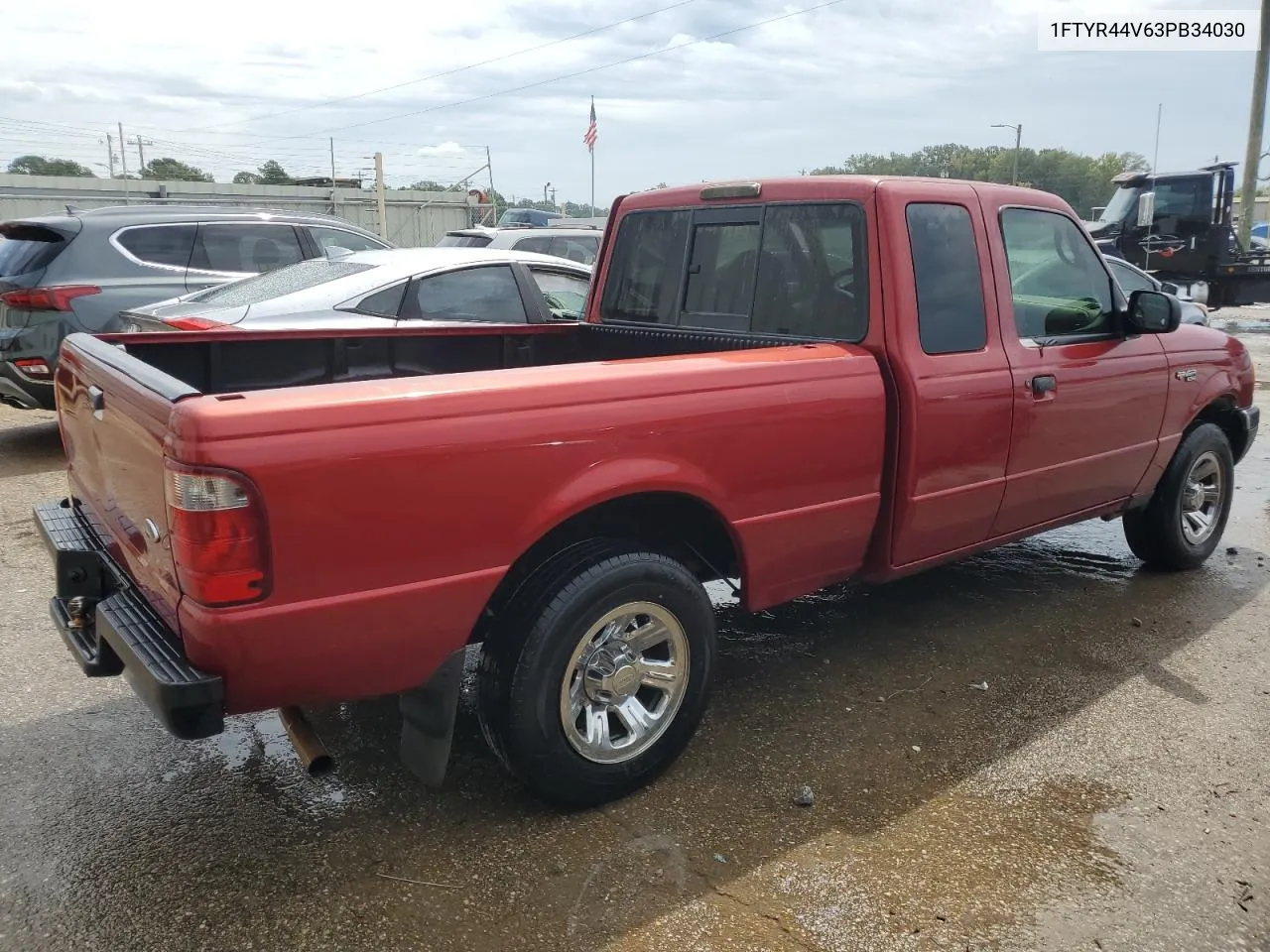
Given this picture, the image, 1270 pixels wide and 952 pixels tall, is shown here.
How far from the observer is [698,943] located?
2.58m

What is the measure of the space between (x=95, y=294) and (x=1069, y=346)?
6918mm

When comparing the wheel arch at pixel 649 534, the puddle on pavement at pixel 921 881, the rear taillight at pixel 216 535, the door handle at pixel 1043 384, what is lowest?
the puddle on pavement at pixel 921 881

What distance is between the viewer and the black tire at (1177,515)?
523 cm

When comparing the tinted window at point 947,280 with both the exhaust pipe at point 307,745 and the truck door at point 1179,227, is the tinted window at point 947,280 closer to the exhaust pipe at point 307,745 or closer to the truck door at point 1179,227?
the exhaust pipe at point 307,745

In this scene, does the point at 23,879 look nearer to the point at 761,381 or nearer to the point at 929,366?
the point at 761,381

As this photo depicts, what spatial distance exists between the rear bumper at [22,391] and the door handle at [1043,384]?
21.8 ft

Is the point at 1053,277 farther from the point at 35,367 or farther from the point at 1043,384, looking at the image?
the point at 35,367

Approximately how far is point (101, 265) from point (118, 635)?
20.3 feet

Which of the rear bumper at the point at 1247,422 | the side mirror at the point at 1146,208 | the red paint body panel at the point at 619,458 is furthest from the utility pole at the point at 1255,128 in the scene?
the red paint body panel at the point at 619,458

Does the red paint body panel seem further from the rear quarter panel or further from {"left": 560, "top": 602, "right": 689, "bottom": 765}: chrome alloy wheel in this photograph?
{"left": 560, "top": 602, "right": 689, "bottom": 765}: chrome alloy wheel

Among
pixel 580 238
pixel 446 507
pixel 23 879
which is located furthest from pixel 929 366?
pixel 580 238

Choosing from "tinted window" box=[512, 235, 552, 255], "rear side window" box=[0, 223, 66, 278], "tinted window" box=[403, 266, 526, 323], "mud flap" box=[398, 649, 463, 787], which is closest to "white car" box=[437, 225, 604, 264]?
"tinted window" box=[512, 235, 552, 255]

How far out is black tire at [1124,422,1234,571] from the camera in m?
5.23

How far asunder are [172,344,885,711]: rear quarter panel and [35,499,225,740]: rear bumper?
8 centimetres
